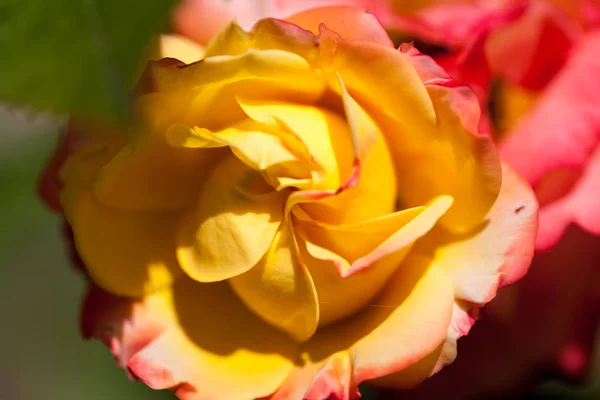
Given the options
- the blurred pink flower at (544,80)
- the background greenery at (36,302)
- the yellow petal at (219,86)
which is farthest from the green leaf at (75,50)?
the background greenery at (36,302)

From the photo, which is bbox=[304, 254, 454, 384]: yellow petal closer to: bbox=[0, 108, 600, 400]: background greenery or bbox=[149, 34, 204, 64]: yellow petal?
bbox=[149, 34, 204, 64]: yellow petal

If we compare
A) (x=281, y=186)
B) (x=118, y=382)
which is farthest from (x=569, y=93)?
(x=118, y=382)

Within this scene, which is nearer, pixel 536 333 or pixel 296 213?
pixel 296 213

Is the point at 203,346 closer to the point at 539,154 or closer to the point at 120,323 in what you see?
the point at 120,323

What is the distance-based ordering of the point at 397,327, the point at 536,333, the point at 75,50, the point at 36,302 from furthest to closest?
1. the point at 36,302
2. the point at 536,333
3. the point at 397,327
4. the point at 75,50

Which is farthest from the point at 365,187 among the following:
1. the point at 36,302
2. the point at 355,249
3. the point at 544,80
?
the point at 36,302

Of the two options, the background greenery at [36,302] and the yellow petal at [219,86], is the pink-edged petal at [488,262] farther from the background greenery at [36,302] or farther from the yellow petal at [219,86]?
the background greenery at [36,302]

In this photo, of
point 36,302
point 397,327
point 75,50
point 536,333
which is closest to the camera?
point 75,50
